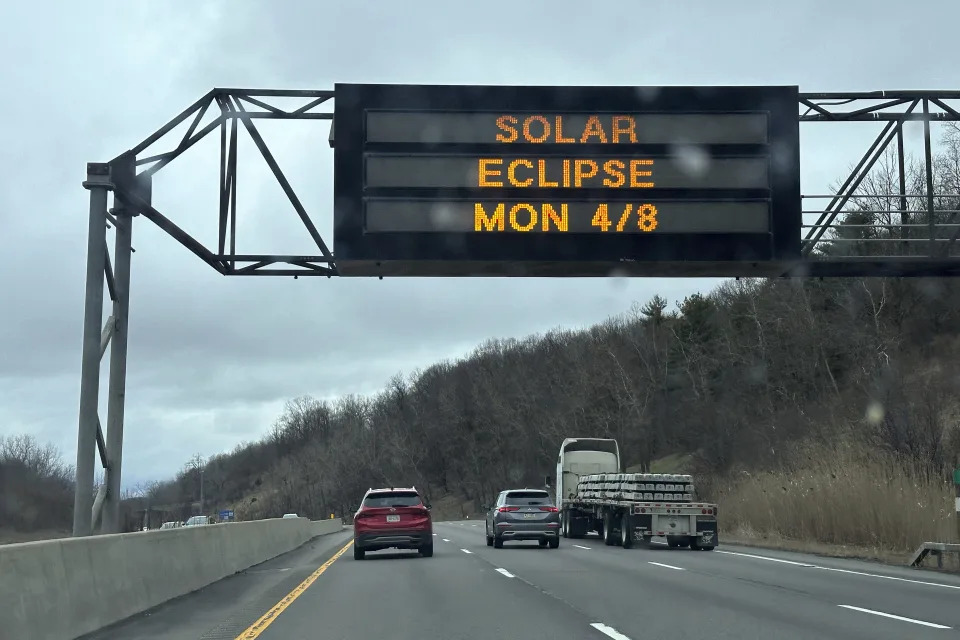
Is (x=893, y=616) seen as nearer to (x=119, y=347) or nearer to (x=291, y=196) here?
(x=291, y=196)

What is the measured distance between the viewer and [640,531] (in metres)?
31.7

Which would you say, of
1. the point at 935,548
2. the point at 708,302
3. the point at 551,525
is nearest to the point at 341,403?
the point at 708,302

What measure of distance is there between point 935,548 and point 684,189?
384 inches

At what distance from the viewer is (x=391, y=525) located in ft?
89.5

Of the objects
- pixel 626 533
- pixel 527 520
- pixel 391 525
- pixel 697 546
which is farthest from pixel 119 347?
pixel 697 546

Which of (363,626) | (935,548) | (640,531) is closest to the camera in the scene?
(363,626)

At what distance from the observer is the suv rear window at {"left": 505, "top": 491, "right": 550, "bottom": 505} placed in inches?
1298

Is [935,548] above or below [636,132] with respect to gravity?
below

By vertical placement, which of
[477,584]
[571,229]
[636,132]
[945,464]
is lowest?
[477,584]

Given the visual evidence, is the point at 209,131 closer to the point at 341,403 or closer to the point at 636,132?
the point at 636,132

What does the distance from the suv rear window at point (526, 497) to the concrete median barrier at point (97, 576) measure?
38.9 feet

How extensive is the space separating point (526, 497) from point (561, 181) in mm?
17818

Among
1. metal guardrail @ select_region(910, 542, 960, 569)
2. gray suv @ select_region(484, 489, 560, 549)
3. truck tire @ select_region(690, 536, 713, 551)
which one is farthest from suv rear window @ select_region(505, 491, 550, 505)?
metal guardrail @ select_region(910, 542, 960, 569)

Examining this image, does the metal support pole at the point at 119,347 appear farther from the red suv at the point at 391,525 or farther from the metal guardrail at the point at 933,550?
the metal guardrail at the point at 933,550
